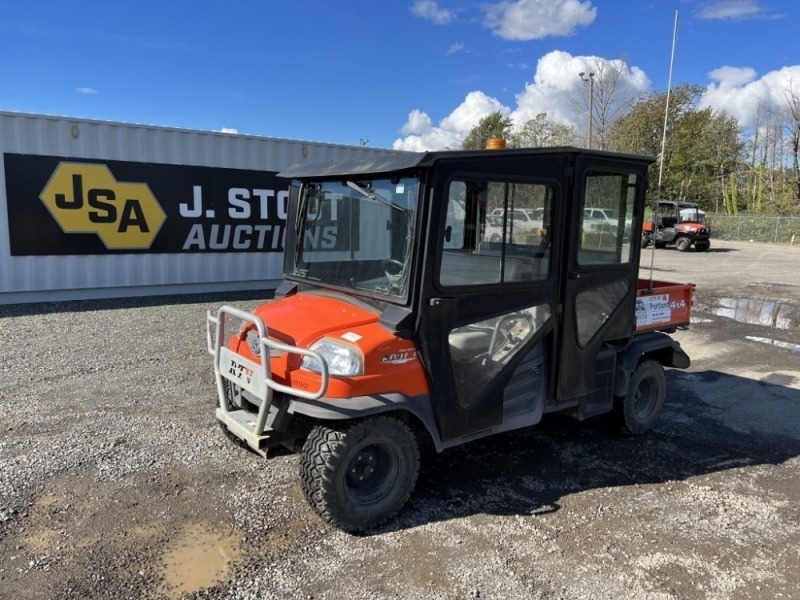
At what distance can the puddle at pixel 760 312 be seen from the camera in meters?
10.3

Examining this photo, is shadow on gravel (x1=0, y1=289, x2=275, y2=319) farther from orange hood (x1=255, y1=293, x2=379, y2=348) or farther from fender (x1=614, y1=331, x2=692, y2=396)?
fender (x1=614, y1=331, x2=692, y2=396)

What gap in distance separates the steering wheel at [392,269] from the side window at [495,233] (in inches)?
9.6

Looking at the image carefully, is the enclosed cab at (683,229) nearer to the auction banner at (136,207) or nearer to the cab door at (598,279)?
the auction banner at (136,207)

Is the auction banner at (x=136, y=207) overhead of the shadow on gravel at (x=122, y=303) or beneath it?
overhead

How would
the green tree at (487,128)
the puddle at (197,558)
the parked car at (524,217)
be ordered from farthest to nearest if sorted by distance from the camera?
the green tree at (487,128), the parked car at (524,217), the puddle at (197,558)

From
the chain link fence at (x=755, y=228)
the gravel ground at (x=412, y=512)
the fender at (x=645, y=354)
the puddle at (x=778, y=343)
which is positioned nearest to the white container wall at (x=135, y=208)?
the gravel ground at (x=412, y=512)

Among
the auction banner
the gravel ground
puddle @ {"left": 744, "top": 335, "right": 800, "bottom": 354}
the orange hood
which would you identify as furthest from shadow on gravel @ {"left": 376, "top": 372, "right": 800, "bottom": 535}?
the auction banner

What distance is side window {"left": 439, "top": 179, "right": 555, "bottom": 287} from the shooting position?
10.9 feet

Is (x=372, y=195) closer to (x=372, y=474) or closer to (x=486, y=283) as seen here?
(x=486, y=283)

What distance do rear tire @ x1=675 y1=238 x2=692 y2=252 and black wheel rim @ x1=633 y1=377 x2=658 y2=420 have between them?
81.7 feet

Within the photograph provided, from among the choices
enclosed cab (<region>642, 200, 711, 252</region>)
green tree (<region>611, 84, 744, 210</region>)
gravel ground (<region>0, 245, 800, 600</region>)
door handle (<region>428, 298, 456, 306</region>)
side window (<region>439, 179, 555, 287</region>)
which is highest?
green tree (<region>611, 84, 744, 210</region>)

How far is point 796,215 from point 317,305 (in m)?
42.1

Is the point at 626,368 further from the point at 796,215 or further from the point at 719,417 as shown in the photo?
the point at 796,215

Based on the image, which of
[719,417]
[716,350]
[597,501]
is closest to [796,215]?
[716,350]
